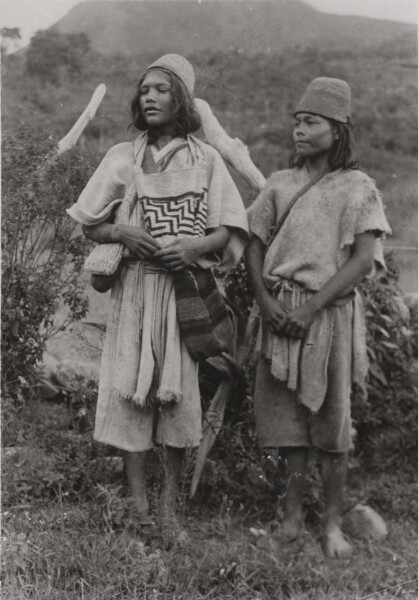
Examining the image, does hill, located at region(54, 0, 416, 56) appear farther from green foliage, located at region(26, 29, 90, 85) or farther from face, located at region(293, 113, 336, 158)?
face, located at region(293, 113, 336, 158)

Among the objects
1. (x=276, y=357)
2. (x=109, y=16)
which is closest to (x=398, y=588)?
(x=276, y=357)

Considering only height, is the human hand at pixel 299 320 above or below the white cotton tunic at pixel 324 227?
below

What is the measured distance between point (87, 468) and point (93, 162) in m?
2.06

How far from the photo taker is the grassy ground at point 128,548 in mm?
2945

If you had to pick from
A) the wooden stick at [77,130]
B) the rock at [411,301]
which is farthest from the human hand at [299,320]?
the rock at [411,301]

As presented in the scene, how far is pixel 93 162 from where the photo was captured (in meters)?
4.78

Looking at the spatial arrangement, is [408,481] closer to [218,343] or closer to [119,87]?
[218,343]

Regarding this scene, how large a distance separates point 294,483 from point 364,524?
2.34 ft

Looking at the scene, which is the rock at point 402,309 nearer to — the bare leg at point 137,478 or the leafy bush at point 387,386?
the leafy bush at point 387,386

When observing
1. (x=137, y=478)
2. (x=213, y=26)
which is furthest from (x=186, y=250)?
(x=213, y=26)

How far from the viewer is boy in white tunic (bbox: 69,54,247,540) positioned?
317cm

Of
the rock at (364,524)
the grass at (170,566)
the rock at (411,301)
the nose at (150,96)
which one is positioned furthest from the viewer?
the rock at (411,301)

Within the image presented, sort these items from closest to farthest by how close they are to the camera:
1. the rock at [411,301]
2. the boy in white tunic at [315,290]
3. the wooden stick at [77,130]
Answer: the boy in white tunic at [315,290] < the wooden stick at [77,130] < the rock at [411,301]

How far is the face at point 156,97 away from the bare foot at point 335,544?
2072 millimetres
